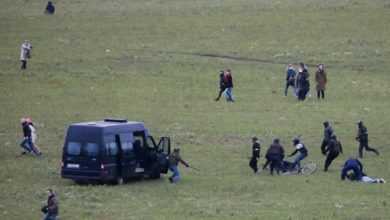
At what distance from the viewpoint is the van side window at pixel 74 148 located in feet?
139

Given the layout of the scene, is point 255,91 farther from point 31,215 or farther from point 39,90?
point 31,215

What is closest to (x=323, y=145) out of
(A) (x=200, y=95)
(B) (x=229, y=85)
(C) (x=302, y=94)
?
(C) (x=302, y=94)

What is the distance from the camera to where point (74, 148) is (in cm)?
4262

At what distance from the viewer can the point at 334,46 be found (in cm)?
7850

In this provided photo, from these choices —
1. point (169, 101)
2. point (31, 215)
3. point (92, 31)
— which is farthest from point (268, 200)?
point (92, 31)

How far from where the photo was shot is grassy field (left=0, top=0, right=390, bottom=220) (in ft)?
133

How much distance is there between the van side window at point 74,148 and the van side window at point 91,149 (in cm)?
28

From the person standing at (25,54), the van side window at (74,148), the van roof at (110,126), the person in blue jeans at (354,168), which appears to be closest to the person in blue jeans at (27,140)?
the van roof at (110,126)

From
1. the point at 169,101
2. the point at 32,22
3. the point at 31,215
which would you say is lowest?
the point at 31,215

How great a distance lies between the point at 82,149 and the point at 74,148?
35 centimetres

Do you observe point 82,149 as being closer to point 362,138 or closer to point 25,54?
point 362,138

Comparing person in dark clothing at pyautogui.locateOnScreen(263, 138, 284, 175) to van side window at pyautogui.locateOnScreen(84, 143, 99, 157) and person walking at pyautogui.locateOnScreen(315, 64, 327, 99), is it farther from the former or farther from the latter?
person walking at pyautogui.locateOnScreen(315, 64, 327, 99)

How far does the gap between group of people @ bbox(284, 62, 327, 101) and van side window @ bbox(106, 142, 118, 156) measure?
779 inches

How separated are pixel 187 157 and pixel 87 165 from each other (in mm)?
7279
